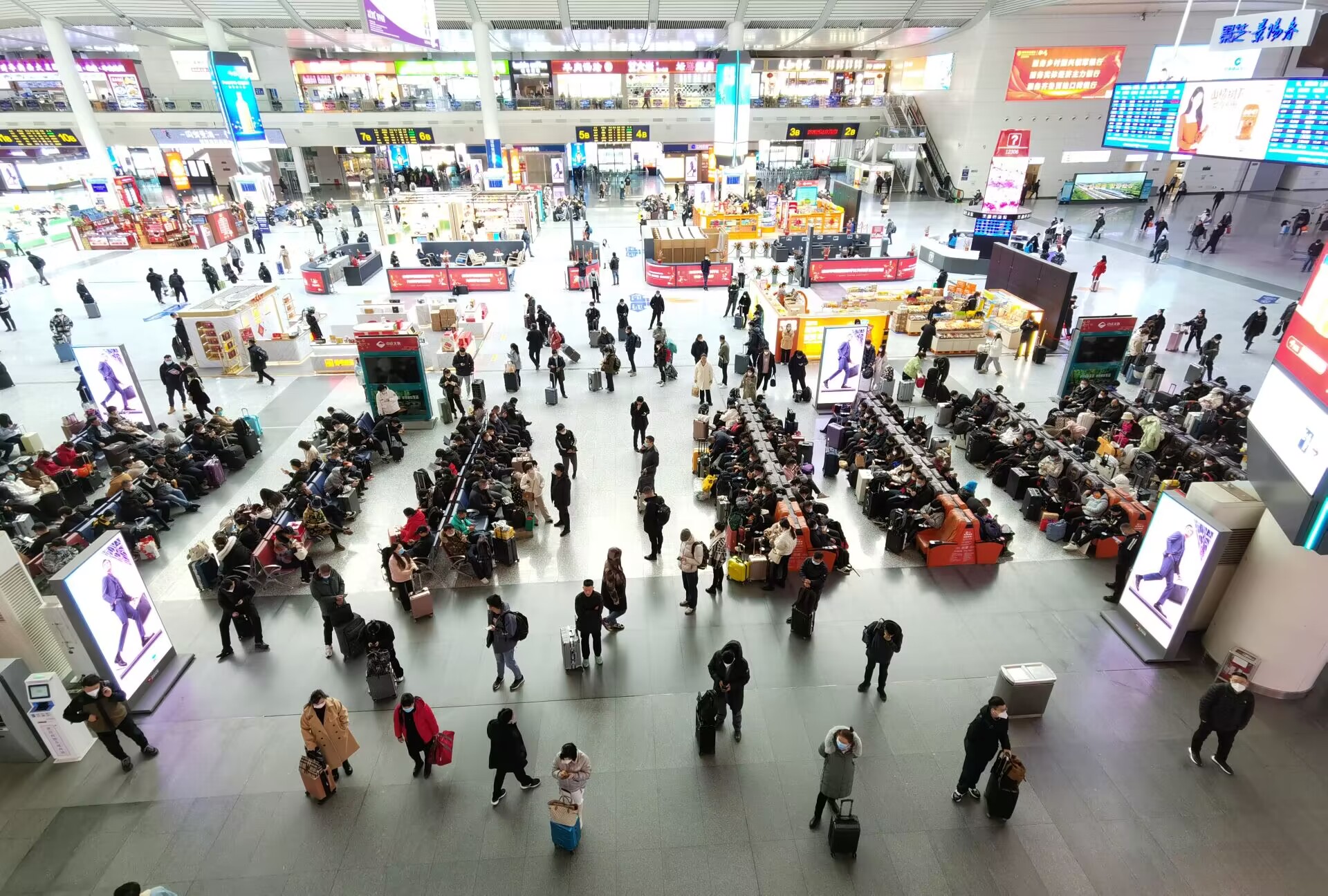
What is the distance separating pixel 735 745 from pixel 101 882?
6142mm

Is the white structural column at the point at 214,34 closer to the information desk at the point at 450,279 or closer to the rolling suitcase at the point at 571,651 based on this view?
the information desk at the point at 450,279

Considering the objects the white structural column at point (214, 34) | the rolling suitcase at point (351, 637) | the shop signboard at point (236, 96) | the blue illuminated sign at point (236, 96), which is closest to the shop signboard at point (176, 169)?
the white structural column at point (214, 34)

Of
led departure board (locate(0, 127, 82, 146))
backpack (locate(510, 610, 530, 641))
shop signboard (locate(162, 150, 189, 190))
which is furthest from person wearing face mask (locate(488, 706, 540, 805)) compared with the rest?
shop signboard (locate(162, 150, 189, 190))

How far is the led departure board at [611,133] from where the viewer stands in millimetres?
46031

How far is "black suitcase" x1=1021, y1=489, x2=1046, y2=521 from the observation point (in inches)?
441

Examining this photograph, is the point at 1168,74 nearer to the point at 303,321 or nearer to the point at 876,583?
the point at 876,583

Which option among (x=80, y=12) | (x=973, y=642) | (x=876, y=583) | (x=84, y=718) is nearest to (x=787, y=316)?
(x=876, y=583)

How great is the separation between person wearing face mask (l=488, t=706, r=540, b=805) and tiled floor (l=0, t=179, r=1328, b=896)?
0.83ft

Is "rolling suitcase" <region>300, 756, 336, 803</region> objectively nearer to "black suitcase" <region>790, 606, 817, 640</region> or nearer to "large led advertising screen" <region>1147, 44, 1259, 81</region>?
"black suitcase" <region>790, 606, 817, 640</region>

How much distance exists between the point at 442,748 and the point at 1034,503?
1010 cm

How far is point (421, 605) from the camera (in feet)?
29.9

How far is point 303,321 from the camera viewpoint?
23.1m

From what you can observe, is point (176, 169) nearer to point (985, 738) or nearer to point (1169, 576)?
point (985, 738)

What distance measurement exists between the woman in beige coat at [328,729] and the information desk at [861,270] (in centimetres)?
2478
